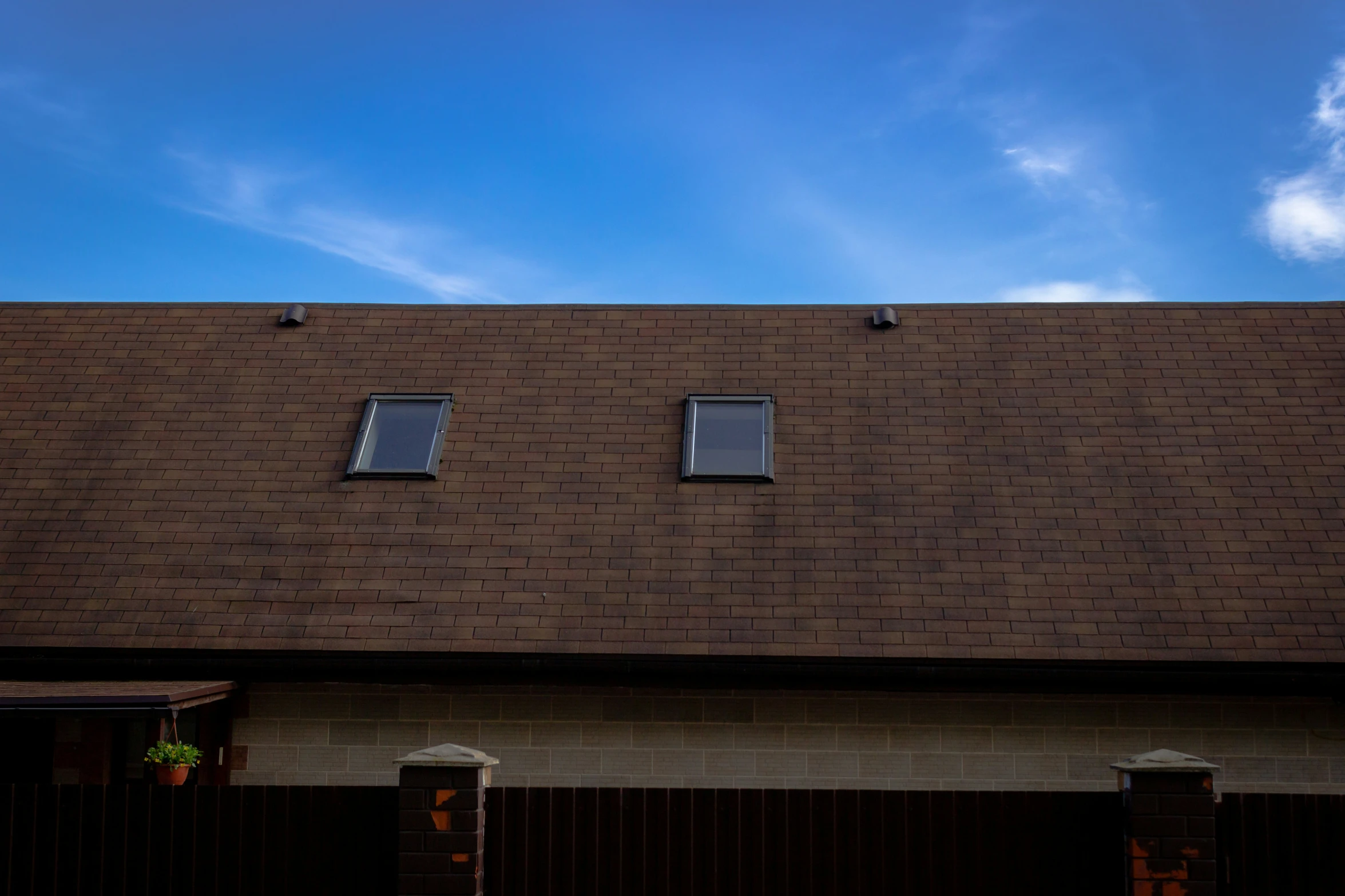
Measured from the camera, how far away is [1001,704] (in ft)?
29.0

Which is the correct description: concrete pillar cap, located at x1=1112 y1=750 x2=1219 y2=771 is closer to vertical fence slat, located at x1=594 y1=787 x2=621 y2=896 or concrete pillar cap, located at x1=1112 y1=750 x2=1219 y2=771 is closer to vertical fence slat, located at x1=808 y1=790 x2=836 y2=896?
vertical fence slat, located at x1=808 y1=790 x2=836 y2=896

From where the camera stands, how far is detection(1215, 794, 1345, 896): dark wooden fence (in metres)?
5.92

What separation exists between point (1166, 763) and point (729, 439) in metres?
5.75

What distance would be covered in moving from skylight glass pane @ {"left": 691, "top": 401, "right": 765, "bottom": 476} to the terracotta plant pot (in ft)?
15.9

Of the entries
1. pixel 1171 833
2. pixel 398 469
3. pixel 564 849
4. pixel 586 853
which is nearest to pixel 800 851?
pixel 586 853

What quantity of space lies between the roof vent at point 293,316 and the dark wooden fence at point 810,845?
7337mm

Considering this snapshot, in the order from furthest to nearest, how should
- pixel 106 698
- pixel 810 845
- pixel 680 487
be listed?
pixel 680 487, pixel 106 698, pixel 810 845

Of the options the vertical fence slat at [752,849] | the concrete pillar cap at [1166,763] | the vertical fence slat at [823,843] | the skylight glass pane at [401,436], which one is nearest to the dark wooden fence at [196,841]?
the vertical fence slat at [752,849]

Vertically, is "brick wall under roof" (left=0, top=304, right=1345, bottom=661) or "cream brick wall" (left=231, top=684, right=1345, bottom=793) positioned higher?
"brick wall under roof" (left=0, top=304, right=1345, bottom=661)

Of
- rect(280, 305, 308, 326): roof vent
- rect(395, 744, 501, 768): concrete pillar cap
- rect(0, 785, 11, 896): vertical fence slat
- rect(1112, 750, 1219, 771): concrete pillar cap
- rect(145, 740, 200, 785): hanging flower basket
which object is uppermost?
rect(280, 305, 308, 326): roof vent

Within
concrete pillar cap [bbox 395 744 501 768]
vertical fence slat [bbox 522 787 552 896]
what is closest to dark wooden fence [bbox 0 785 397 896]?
concrete pillar cap [bbox 395 744 501 768]

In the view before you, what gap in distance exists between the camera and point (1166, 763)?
19.2 ft

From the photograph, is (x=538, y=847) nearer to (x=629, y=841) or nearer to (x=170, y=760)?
(x=629, y=841)

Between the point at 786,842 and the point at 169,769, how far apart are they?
4.22 m
